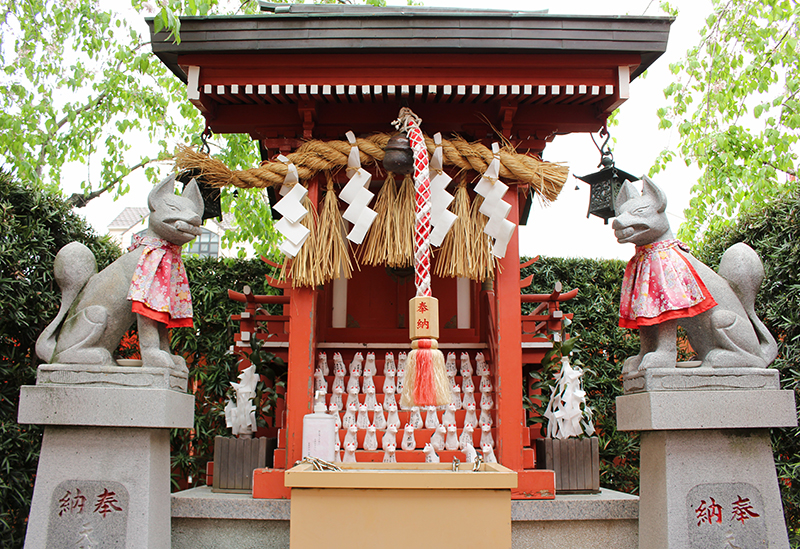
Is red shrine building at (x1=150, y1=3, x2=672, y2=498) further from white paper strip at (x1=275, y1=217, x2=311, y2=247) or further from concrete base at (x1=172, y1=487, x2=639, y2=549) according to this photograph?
white paper strip at (x1=275, y1=217, x2=311, y2=247)

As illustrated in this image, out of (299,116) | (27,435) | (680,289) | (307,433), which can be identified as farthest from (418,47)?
(27,435)

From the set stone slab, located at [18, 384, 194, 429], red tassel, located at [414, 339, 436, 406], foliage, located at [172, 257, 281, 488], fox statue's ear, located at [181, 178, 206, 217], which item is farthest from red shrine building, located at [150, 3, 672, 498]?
foliage, located at [172, 257, 281, 488]

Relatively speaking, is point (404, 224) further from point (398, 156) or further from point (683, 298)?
point (683, 298)

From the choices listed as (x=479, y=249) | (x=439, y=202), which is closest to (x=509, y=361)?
(x=479, y=249)

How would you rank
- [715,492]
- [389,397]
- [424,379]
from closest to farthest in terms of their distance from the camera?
[424,379]
[715,492]
[389,397]

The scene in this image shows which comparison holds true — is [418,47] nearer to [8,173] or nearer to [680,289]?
[680,289]

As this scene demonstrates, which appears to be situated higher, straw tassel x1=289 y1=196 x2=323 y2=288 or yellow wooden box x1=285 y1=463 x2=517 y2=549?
straw tassel x1=289 y1=196 x2=323 y2=288

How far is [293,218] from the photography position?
452 cm

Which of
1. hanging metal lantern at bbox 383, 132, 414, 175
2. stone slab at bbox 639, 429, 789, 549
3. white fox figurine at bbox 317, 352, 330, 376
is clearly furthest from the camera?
white fox figurine at bbox 317, 352, 330, 376

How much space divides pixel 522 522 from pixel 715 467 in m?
1.34

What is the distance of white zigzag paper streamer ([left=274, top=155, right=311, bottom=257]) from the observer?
14.9 ft

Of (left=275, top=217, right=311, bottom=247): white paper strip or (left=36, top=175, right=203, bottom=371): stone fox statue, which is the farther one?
(left=275, top=217, right=311, bottom=247): white paper strip

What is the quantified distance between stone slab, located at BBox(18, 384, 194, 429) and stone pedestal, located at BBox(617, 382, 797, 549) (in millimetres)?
3254

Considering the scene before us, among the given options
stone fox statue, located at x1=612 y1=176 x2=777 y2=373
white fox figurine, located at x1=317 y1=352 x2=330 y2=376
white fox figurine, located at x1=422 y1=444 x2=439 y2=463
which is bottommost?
white fox figurine, located at x1=422 y1=444 x2=439 y2=463
